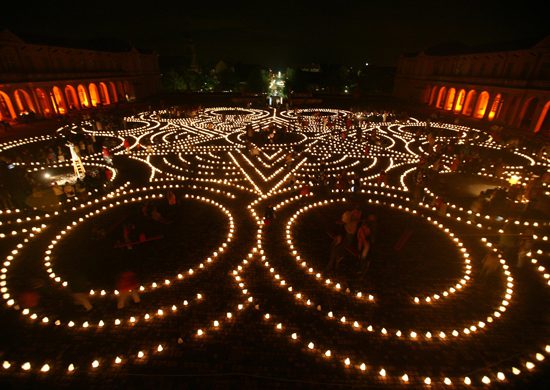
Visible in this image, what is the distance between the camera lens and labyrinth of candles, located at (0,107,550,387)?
22.6ft

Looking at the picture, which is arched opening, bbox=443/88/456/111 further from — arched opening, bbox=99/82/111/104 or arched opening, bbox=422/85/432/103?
arched opening, bbox=99/82/111/104

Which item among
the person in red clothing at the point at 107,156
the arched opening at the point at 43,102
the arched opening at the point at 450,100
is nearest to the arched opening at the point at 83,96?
the arched opening at the point at 43,102

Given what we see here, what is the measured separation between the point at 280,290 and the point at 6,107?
41.0 meters

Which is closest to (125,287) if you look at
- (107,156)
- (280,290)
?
(280,290)

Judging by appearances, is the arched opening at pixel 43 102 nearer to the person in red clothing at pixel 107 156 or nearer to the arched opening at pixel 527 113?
the person in red clothing at pixel 107 156

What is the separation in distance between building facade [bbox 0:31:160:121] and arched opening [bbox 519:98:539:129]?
51548 mm

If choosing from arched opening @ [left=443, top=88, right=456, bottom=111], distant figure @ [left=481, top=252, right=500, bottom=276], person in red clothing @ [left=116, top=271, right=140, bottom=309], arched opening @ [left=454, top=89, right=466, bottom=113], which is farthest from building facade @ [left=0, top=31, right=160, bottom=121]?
arched opening @ [left=454, top=89, right=466, bottom=113]

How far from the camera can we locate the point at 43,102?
3900 cm

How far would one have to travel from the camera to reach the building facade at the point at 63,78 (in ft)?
108

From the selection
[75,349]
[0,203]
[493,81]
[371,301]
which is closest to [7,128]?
[0,203]

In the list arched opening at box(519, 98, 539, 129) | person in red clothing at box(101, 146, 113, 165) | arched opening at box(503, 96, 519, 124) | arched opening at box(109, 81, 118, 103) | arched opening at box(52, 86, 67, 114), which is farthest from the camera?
arched opening at box(109, 81, 118, 103)

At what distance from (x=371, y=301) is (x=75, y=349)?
7.45 meters

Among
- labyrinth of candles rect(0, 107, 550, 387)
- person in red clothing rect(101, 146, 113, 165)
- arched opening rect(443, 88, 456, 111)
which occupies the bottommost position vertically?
labyrinth of candles rect(0, 107, 550, 387)

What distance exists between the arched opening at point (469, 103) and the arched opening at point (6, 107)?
55.3m
